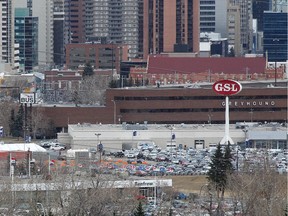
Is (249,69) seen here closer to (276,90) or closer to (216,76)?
(216,76)

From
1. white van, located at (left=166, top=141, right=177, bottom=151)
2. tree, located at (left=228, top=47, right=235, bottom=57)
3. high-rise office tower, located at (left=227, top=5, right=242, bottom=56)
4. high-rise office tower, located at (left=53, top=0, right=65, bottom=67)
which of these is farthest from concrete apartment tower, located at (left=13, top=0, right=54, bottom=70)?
white van, located at (left=166, top=141, right=177, bottom=151)

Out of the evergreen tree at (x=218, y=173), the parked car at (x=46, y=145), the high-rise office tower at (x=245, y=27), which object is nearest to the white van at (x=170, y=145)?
the parked car at (x=46, y=145)

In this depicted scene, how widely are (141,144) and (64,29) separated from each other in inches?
1774

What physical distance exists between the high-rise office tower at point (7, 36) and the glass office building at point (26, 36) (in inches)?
17.3

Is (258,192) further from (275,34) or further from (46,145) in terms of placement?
(275,34)

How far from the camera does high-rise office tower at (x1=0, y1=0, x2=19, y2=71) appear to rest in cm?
8362

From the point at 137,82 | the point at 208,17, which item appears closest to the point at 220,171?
the point at 137,82

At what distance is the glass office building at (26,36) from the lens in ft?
282

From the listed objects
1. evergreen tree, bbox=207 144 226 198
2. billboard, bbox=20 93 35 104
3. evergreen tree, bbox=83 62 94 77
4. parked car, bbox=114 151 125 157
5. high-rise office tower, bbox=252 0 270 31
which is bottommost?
parked car, bbox=114 151 125 157

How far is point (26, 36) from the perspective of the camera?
3406 inches

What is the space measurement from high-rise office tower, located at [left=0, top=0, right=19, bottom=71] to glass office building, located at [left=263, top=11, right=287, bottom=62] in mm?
13686

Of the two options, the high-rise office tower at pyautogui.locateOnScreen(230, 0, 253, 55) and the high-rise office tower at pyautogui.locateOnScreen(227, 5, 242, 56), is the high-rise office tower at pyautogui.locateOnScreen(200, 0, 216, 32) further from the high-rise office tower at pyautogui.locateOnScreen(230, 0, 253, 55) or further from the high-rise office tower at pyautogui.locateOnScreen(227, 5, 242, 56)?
the high-rise office tower at pyautogui.locateOnScreen(230, 0, 253, 55)

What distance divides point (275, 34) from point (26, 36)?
13.8 metres

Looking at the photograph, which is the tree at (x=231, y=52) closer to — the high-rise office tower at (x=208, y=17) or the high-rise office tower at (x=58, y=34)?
the high-rise office tower at (x=208, y=17)
